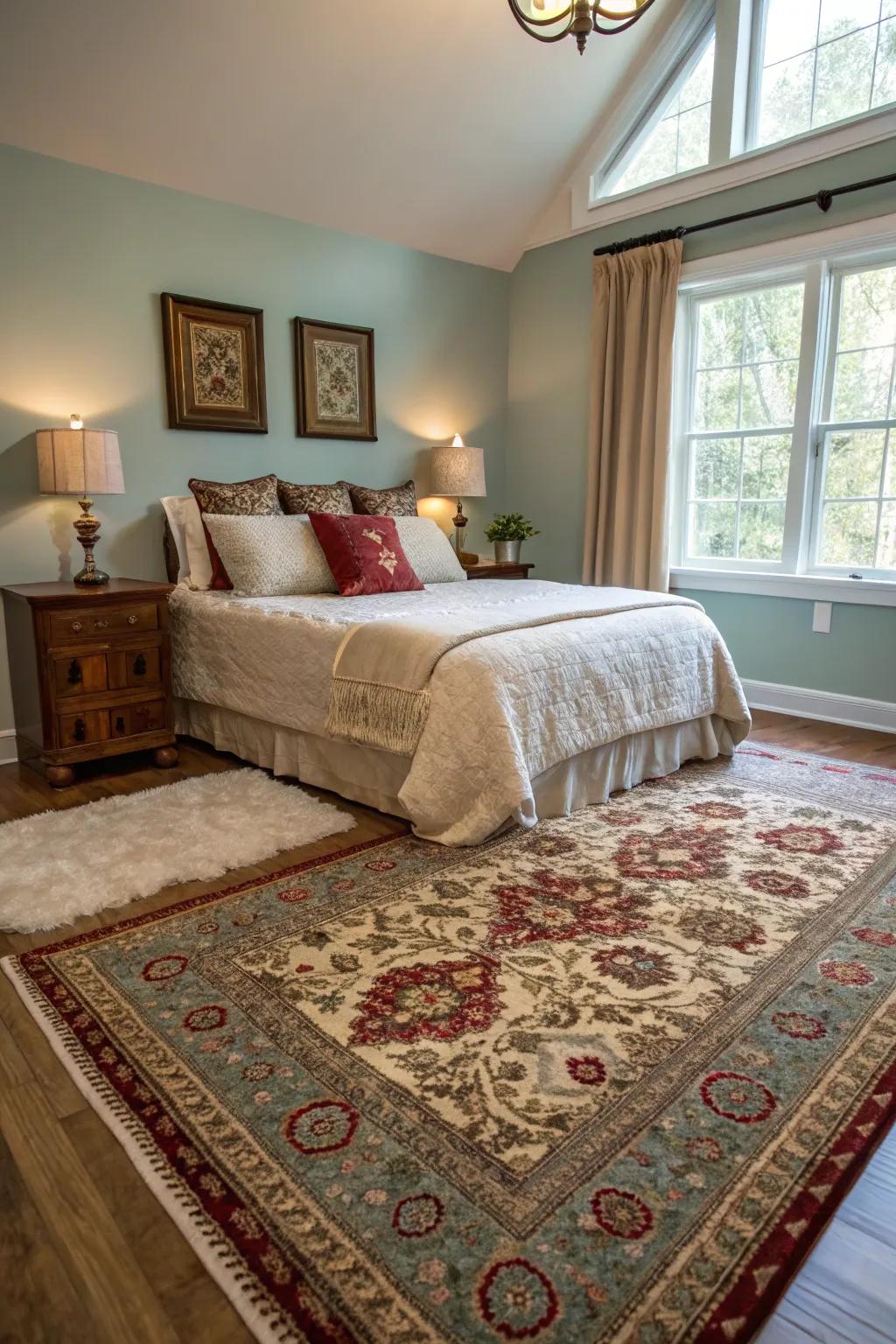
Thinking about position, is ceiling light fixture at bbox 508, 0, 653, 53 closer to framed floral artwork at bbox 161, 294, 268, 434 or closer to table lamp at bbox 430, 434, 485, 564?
framed floral artwork at bbox 161, 294, 268, 434

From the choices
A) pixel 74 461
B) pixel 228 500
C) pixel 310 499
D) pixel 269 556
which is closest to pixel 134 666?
pixel 269 556

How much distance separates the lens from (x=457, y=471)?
4840mm

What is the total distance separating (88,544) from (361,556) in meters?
1.12

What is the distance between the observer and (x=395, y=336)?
482 centimetres

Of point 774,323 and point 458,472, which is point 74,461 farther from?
point 774,323

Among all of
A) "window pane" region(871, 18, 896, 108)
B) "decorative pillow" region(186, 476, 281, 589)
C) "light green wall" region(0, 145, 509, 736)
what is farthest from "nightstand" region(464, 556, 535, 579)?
"window pane" region(871, 18, 896, 108)

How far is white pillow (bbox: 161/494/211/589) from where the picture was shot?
12.5ft

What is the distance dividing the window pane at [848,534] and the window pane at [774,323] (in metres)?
0.80

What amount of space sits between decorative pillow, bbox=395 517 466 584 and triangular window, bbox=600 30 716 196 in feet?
7.19

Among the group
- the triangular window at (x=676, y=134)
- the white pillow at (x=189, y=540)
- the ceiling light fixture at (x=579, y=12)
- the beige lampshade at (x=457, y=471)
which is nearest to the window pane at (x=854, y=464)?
the triangular window at (x=676, y=134)

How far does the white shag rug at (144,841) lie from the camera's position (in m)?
2.31

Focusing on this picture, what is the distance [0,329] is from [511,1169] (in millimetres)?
3520

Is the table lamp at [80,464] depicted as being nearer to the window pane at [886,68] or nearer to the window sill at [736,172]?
the window sill at [736,172]

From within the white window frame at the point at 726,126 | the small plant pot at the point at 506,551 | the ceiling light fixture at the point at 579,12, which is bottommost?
the small plant pot at the point at 506,551
